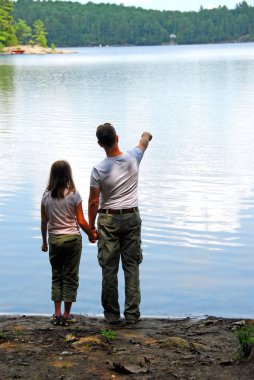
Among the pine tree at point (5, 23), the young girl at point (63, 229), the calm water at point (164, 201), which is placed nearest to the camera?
the young girl at point (63, 229)

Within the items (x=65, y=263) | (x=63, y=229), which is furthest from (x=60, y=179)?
(x=65, y=263)

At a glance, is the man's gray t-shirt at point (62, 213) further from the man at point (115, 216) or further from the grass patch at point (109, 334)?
the grass patch at point (109, 334)

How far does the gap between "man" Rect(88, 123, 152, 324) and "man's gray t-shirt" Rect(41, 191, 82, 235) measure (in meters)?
0.15

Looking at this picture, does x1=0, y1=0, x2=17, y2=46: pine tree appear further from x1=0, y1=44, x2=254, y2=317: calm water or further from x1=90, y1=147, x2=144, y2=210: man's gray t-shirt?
Result: x1=90, y1=147, x2=144, y2=210: man's gray t-shirt

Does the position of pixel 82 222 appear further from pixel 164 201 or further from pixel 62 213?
pixel 164 201

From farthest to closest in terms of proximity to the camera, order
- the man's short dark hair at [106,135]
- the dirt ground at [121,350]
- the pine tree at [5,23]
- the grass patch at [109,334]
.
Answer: the pine tree at [5,23]
the man's short dark hair at [106,135]
the grass patch at [109,334]
the dirt ground at [121,350]

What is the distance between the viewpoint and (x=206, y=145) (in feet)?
69.9

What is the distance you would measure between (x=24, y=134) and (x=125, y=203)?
18234 mm

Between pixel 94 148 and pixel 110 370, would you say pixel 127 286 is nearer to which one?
pixel 110 370

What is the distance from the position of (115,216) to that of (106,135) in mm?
639

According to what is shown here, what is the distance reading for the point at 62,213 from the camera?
6855 mm

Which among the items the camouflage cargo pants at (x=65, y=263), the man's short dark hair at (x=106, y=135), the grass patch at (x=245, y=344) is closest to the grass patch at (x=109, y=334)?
the camouflage cargo pants at (x=65, y=263)

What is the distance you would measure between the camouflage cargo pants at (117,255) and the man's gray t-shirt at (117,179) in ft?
0.34

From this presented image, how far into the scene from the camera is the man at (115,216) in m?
6.80
